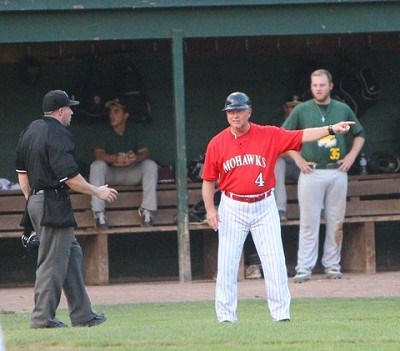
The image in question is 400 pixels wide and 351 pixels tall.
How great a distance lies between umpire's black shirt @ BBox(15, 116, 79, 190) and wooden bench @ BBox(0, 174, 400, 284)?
4.54 metres

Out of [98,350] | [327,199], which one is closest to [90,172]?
[327,199]

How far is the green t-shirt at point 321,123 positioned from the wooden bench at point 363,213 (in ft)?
4.10

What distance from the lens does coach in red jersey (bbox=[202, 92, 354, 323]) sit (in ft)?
30.8

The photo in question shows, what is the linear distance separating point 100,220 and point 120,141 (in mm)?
1246

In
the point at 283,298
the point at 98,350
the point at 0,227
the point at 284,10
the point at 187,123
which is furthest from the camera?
the point at 187,123

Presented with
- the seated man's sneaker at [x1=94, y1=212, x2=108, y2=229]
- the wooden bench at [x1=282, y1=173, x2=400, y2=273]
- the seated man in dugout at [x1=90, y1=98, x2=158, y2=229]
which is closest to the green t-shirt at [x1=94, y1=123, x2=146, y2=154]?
the seated man in dugout at [x1=90, y1=98, x2=158, y2=229]

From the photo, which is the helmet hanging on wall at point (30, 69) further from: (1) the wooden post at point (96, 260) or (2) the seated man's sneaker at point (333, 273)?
(2) the seated man's sneaker at point (333, 273)

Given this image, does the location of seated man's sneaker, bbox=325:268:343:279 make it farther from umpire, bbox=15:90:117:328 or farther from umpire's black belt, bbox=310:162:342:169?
umpire, bbox=15:90:117:328

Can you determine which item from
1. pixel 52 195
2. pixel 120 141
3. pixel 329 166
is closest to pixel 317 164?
pixel 329 166

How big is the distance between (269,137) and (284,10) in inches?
156

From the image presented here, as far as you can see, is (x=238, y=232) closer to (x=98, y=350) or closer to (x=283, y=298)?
(x=283, y=298)

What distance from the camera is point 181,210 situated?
1336 cm

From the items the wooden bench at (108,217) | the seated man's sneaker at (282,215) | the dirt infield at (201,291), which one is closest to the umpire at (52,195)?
the dirt infield at (201,291)

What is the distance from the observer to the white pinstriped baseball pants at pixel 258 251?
9.36m
